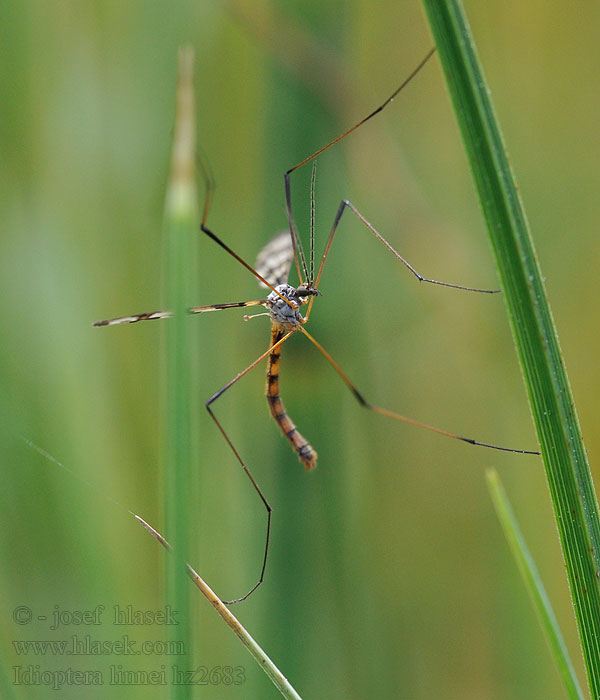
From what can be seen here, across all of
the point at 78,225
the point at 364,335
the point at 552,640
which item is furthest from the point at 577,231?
the point at 552,640

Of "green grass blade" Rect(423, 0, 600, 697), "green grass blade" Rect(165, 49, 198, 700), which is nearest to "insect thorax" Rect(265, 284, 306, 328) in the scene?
"green grass blade" Rect(423, 0, 600, 697)

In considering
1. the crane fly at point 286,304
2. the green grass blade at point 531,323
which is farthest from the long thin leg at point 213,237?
the green grass blade at point 531,323

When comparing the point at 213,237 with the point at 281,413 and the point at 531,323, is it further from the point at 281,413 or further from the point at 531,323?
the point at 531,323

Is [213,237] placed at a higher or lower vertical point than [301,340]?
higher

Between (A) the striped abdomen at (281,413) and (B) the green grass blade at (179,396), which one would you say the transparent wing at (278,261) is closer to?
(A) the striped abdomen at (281,413)

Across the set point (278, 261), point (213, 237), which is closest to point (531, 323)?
point (213, 237)

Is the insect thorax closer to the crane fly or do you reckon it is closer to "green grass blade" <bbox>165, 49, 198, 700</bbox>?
the crane fly
